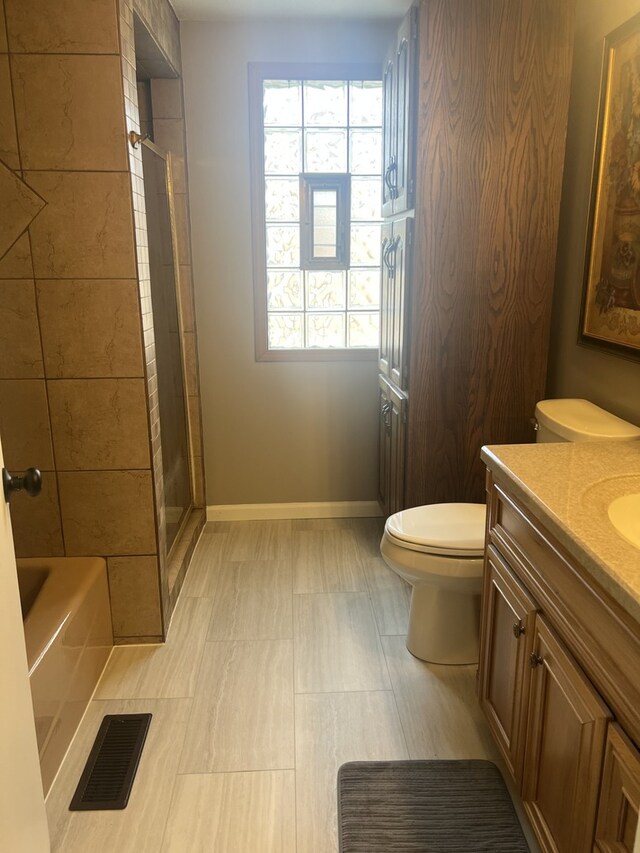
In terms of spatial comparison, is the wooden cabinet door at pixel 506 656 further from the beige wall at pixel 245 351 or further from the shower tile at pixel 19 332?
the beige wall at pixel 245 351

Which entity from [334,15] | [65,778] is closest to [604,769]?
[65,778]

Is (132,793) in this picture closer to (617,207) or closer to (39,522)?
(39,522)

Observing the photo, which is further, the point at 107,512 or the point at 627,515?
the point at 107,512

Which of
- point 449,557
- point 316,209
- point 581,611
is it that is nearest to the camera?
point 581,611

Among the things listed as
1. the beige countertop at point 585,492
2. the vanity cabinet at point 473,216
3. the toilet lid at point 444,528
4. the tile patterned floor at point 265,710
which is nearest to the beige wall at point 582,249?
the vanity cabinet at point 473,216

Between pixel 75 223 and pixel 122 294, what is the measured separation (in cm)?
25

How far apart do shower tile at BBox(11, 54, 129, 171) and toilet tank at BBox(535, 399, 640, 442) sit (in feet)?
5.05

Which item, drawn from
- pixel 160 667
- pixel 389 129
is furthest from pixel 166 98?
pixel 160 667

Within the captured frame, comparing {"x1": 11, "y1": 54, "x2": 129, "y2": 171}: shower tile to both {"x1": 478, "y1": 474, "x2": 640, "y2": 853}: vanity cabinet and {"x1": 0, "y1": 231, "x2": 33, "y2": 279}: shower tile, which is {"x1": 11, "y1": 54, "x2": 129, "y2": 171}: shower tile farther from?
{"x1": 478, "y1": 474, "x2": 640, "y2": 853}: vanity cabinet

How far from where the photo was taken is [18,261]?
2.08m

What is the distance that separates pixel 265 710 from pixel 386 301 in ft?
5.67

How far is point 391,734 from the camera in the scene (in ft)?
6.47

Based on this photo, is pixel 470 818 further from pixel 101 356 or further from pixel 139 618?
pixel 101 356

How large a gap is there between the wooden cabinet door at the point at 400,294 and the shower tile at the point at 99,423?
3.30 ft
